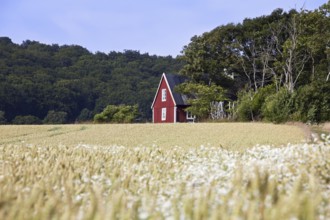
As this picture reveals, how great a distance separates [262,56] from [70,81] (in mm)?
36909

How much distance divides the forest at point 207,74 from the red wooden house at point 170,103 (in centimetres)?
200

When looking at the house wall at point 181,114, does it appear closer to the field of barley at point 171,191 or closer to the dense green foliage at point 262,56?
the dense green foliage at point 262,56

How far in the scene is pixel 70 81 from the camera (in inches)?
2657

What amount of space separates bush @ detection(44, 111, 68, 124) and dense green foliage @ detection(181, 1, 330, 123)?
79.6 ft

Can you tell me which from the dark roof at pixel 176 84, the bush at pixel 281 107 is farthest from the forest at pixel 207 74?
the dark roof at pixel 176 84

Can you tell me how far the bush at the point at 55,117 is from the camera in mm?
57166

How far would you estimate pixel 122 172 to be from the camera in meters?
5.66

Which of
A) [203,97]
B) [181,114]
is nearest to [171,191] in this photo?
[203,97]

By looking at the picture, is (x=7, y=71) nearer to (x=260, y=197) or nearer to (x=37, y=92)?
(x=37, y=92)

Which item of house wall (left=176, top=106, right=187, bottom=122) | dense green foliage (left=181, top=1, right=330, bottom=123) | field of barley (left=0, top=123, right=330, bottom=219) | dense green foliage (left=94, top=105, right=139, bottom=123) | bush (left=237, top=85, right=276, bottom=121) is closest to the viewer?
field of barley (left=0, top=123, right=330, bottom=219)

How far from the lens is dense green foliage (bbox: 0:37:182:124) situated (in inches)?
2336

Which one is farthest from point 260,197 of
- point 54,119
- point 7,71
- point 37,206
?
point 7,71

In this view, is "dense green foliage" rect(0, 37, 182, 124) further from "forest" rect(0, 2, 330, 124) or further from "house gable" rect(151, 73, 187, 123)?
"house gable" rect(151, 73, 187, 123)

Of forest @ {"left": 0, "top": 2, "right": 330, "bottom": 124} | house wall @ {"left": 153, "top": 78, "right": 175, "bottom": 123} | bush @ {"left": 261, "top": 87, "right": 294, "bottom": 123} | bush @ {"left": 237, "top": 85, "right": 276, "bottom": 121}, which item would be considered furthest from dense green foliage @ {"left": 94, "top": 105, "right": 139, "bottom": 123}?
bush @ {"left": 261, "top": 87, "right": 294, "bottom": 123}
